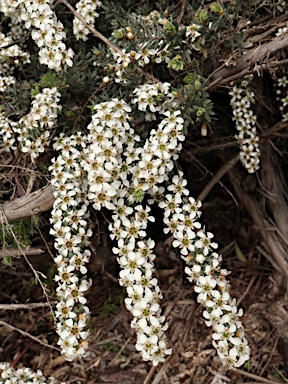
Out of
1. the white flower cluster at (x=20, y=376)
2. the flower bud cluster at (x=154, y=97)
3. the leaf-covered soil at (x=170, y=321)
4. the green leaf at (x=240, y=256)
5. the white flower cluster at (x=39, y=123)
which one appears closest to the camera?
the flower bud cluster at (x=154, y=97)

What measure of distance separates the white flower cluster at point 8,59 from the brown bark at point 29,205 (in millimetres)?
472

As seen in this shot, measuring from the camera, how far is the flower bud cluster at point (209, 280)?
1728 millimetres

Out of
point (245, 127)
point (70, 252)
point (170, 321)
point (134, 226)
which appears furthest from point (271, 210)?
point (70, 252)

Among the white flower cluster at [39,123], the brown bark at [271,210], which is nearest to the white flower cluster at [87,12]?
the white flower cluster at [39,123]

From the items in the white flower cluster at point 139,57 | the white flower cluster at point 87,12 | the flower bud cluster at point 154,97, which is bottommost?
the flower bud cluster at point 154,97

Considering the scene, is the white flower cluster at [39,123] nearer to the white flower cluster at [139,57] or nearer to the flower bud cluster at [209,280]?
the white flower cluster at [139,57]

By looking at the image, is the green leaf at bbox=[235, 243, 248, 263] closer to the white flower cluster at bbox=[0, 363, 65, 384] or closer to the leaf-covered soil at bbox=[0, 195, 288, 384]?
the leaf-covered soil at bbox=[0, 195, 288, 384]

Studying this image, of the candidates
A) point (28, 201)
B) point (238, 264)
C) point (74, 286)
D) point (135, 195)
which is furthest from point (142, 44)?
point (238, 264)

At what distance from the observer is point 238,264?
9.04 feet

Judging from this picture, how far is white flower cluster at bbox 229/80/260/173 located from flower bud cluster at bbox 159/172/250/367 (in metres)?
0.44

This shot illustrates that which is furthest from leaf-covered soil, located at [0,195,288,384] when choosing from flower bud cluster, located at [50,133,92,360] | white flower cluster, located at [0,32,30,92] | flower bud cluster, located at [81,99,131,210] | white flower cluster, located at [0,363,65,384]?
white flower cluster, located at [0,32,30,92]

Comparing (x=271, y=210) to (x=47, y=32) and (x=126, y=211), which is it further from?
(x=47, y=32)

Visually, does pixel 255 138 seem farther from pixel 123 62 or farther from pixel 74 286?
pixel 74 286

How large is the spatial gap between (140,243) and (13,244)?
760 mm
